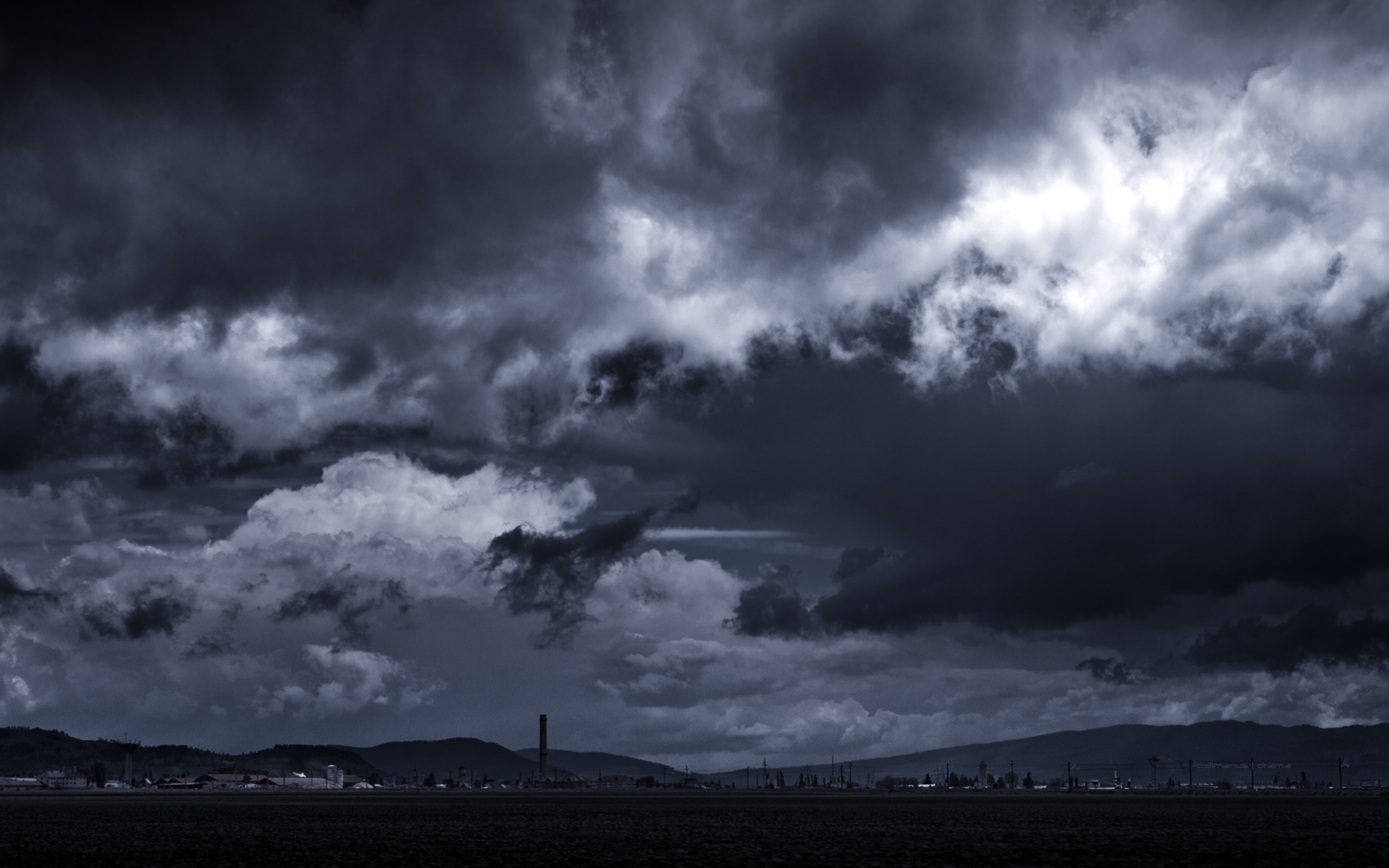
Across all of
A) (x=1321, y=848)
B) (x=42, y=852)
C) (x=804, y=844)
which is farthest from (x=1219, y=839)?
(x=42, y=852)

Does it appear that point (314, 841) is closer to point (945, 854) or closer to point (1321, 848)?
point (945, 854)

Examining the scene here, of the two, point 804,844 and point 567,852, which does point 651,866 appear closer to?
point 567,852

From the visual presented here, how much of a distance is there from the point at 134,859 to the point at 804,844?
76530 mm

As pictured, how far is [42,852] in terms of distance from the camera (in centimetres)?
14462

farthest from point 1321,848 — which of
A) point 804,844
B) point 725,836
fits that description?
point 725,836

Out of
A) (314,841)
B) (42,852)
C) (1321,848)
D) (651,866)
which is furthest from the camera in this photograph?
(314,841)

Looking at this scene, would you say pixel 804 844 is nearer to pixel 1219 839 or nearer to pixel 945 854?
pixel 945 854

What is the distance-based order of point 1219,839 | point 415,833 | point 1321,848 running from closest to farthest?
point 1321,848, point 1219,839, point 415,833

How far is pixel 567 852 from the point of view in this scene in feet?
476

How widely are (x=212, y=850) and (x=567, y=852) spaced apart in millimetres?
39597

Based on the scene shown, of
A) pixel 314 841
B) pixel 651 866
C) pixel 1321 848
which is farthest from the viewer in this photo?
pixel 314 841

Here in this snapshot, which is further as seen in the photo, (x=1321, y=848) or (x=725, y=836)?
(x=725, y=836)

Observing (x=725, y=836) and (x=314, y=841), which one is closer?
(x=314, y=841)

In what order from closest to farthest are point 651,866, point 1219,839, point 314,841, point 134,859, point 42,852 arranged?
point 651,866, point 134,859, point 42,852, point 314,841, point 1219,839
